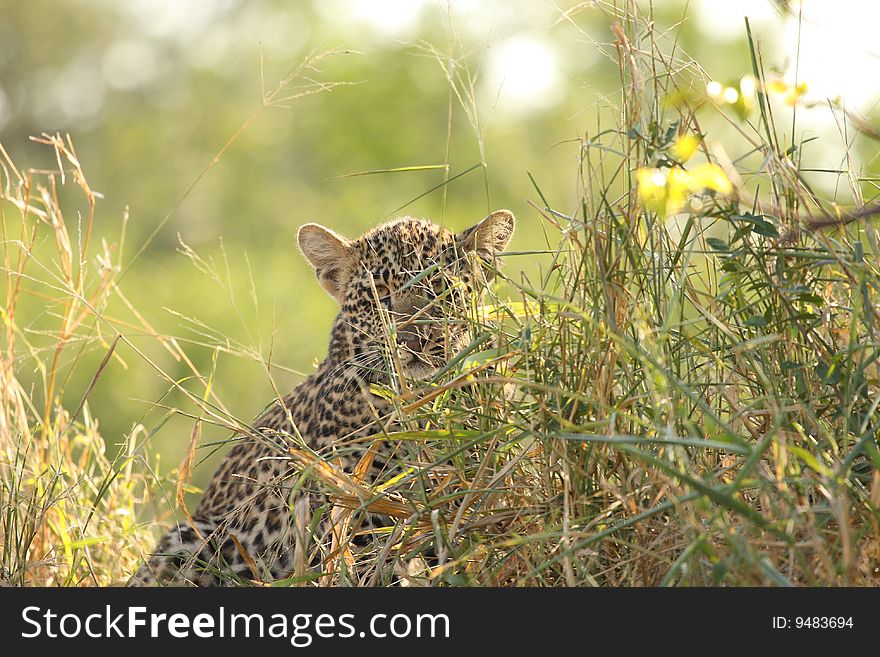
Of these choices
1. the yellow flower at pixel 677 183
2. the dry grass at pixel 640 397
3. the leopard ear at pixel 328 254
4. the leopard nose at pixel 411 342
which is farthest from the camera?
the leopard ear at pixel 328 254

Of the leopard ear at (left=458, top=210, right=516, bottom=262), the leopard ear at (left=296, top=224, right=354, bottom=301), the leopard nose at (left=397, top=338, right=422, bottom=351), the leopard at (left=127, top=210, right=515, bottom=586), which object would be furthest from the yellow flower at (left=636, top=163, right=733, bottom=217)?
the leopard ear at (left=296, top=224, right=354, bottom=301)

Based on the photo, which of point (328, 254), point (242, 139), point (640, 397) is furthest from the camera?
point (242, 139)

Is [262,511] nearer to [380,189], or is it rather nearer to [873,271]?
[873,271]

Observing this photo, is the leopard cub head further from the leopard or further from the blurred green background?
the blurred green background

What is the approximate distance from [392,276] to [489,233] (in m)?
0.54

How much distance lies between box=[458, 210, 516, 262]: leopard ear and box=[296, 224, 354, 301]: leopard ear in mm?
683

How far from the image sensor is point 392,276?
5.92 m

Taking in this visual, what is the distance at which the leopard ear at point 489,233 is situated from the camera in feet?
18.5

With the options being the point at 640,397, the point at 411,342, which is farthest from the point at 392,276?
the point at 640,397

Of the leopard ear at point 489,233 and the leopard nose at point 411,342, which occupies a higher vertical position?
the leopard ear at point 489,233

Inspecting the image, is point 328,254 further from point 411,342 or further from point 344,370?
point 411,342

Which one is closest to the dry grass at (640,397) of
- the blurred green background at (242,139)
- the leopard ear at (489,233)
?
the leopard ear at (489,233)

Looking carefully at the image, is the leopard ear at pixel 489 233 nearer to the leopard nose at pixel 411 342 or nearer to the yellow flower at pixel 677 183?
the leopard nose at pixel 411 342
